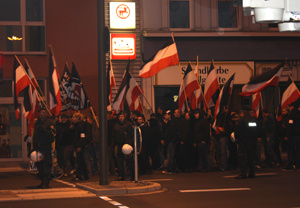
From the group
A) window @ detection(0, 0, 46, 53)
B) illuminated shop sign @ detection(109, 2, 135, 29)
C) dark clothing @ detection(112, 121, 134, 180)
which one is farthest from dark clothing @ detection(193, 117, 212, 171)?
window @ detection(0, 0, 46, 53)

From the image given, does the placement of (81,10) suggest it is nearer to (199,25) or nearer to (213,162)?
(199,25)

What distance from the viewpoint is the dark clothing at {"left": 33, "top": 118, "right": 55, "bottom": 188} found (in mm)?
14383

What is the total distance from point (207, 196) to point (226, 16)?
15.3 m

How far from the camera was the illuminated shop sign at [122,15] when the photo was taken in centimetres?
2489

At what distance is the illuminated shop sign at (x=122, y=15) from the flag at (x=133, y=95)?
16.8 feet

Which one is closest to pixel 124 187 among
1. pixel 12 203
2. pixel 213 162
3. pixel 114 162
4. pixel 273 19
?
pixel 12 203

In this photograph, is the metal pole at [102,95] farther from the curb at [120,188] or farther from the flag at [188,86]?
the flag at [188,86]

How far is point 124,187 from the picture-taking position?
13578mm

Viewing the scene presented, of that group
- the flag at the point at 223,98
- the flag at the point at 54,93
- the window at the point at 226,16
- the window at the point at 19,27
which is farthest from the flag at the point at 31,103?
the window at the point at 226,16

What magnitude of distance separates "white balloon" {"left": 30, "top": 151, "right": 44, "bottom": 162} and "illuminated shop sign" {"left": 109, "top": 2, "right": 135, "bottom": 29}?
11538mm

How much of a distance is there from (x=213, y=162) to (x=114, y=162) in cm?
373

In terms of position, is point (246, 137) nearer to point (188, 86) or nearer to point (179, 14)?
point (188, 86)

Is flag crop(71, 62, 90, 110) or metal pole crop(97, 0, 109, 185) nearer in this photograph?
metal pole crop(97, 0, 109, 185)

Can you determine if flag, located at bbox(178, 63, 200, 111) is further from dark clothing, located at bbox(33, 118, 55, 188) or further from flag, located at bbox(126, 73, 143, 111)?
dark clothing, located at bbox(33, 118, 55, 188)
